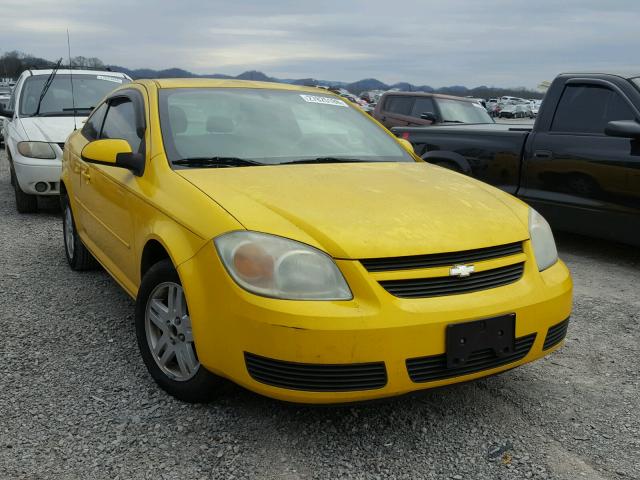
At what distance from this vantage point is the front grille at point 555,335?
2.61 metres

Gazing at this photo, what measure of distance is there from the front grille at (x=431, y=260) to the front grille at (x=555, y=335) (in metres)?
0.41

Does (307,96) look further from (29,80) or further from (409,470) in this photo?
(29,80)

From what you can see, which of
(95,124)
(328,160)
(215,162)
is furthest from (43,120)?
(328,160)

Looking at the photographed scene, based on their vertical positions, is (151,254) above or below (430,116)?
below

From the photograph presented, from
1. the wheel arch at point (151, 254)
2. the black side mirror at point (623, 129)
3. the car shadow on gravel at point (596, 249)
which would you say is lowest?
the car shadow on gravel at point (596, 249)

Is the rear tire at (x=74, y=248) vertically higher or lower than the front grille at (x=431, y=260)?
lower

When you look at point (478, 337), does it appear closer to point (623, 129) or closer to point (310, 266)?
point (310, 266)

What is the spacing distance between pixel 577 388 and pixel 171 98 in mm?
2590

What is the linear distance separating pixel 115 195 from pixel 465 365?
2125mm

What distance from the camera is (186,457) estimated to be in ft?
7.82

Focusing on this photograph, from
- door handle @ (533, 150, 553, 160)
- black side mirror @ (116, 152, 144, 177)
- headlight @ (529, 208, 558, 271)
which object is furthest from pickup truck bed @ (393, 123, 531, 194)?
black side mirror @ (116, 152, 144, 177)

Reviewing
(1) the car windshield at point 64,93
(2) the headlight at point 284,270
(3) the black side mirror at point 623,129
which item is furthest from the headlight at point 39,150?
(3) the black side mirror at point 623,129

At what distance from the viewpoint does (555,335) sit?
2662 mm

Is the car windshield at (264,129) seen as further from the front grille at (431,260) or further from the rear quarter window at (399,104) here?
the rear quarter window at (399,104)
